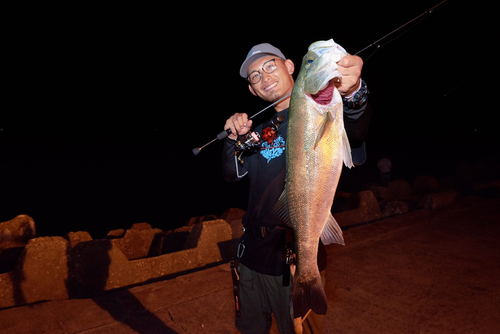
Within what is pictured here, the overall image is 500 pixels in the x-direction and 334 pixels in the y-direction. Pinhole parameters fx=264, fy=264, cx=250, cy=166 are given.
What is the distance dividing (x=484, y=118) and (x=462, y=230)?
78198 millimetres

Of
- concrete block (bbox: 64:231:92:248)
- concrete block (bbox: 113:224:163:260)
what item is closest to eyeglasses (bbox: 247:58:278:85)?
concrete block (bbox: 113:224:163:260)

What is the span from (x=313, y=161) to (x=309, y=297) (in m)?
0.88

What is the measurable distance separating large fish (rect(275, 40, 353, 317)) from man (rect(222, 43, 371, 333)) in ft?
0.96

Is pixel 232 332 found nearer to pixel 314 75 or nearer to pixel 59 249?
pixel 59 249

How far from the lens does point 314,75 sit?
4.99 feet

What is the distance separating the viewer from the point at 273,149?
87.4 inches

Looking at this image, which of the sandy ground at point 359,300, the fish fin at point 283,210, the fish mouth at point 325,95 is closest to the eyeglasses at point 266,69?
the fish mouth at point 325,95

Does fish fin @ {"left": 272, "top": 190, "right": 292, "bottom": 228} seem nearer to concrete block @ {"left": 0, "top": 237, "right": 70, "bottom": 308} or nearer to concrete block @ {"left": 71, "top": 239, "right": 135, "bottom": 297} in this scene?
concrete block @ {"left": 71, "top": 239, "right": 135, "bottom": 297}

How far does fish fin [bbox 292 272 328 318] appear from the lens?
1.70 m

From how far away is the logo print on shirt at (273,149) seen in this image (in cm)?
219

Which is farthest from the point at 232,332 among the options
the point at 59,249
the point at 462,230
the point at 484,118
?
the point at 484,118

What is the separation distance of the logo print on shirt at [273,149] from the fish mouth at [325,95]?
25.4 inches

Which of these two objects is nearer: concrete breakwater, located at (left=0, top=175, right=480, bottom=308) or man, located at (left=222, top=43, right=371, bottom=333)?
man, located at (left=222, top=43, right=371, bottom=333)

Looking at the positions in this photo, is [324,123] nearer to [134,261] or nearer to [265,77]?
[265,77]
